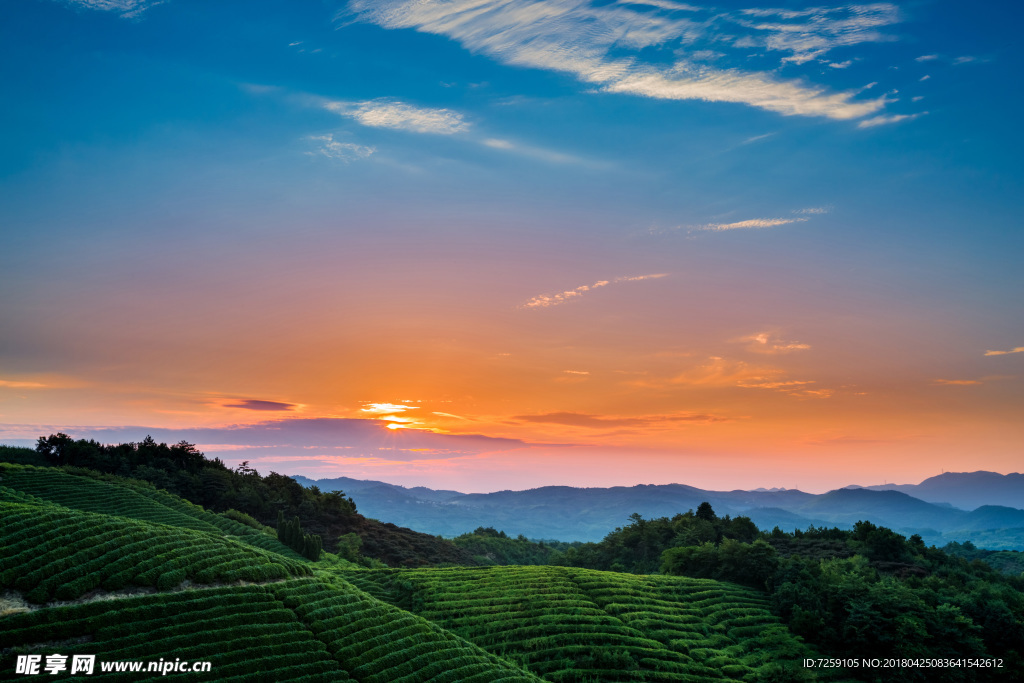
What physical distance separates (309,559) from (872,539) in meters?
64.8

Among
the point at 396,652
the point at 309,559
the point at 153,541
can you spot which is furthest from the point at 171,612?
the point at 309,559

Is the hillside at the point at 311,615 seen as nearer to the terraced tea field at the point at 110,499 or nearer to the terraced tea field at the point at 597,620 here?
the terraced tea field at the point at 597,620

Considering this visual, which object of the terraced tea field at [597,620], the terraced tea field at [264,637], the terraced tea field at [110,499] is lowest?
the terraced tea field at [597,620]

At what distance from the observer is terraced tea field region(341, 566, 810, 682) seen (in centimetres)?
3638

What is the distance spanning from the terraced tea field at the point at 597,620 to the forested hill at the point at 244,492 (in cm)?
3322

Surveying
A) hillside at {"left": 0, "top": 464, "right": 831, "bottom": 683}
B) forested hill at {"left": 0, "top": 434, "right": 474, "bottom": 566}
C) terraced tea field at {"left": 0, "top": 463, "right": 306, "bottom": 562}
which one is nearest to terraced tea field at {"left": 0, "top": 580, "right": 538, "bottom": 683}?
hillside at {"left": 0, "top": 464, "right": 831, "bottom": 683}

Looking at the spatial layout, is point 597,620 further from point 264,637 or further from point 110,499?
point 110,499

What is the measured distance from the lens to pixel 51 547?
92.2 feet

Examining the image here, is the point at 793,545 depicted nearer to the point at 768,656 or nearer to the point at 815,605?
the point at 815,605

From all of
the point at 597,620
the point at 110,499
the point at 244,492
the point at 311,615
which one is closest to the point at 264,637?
the point at 311,615

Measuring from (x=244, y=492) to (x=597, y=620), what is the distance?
6937 cm

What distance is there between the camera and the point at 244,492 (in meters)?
91.4

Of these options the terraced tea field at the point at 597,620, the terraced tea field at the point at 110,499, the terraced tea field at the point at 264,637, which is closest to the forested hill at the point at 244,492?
the terraced tea field at the point at 110,499

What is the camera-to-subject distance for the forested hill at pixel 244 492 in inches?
3361
